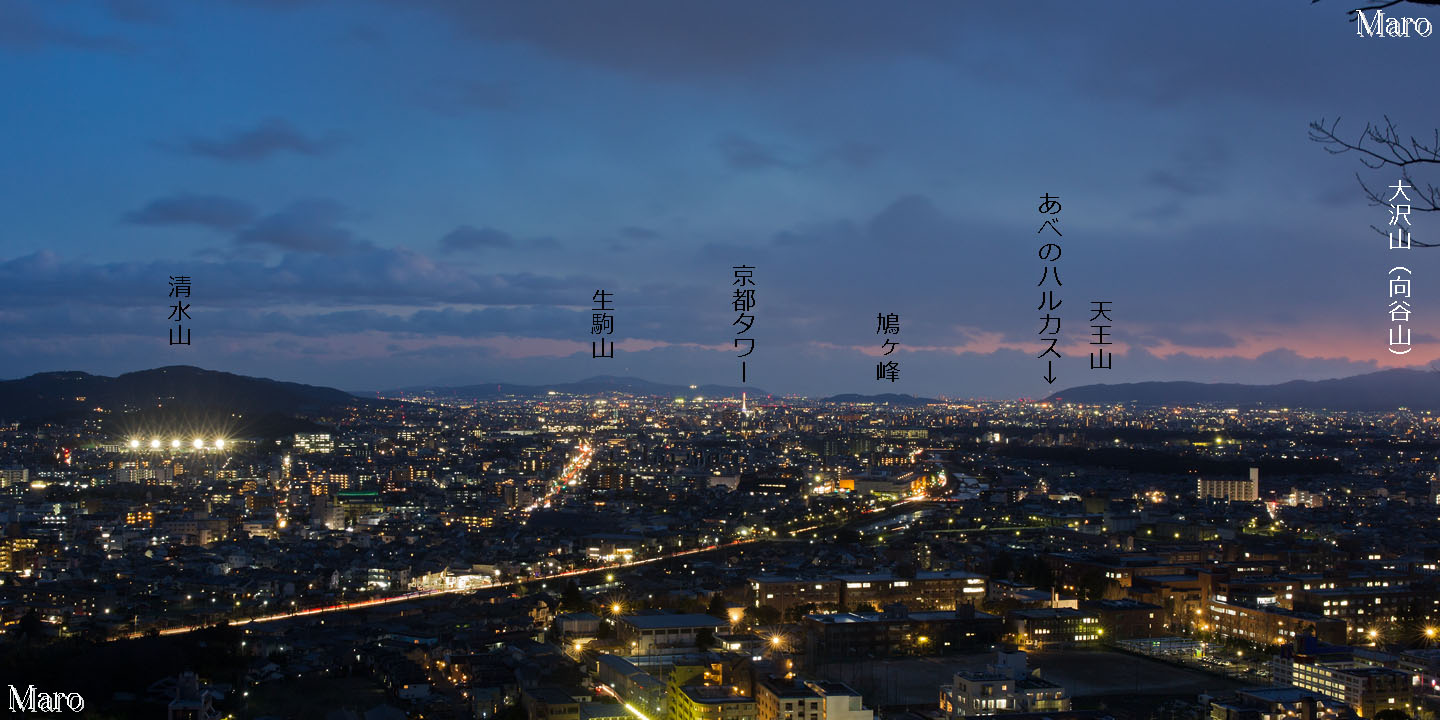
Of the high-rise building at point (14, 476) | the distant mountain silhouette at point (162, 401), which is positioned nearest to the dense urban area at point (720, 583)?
the high-rise building at point (14, 476)

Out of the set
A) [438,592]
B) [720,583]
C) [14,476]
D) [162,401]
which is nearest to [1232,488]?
[720,583]

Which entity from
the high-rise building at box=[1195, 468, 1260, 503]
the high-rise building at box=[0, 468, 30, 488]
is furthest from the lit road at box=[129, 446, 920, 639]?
the high-rise building at box=[0, 468, 30, 488]

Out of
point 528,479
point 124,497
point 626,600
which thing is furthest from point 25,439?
point 626,600

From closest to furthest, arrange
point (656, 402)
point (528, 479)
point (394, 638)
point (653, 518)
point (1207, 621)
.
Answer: point (394, 638), point (1207, 621), point (653, 518), point (528, 479), point (656, 402)

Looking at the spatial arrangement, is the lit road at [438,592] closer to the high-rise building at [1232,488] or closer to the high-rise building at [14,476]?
the high-rise building at [1232,488]

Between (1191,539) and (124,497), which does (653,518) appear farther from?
(124,497)

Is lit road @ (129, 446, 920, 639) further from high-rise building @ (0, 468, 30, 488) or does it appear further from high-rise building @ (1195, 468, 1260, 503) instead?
high-rise building @ (0, 468, 30, 488)
